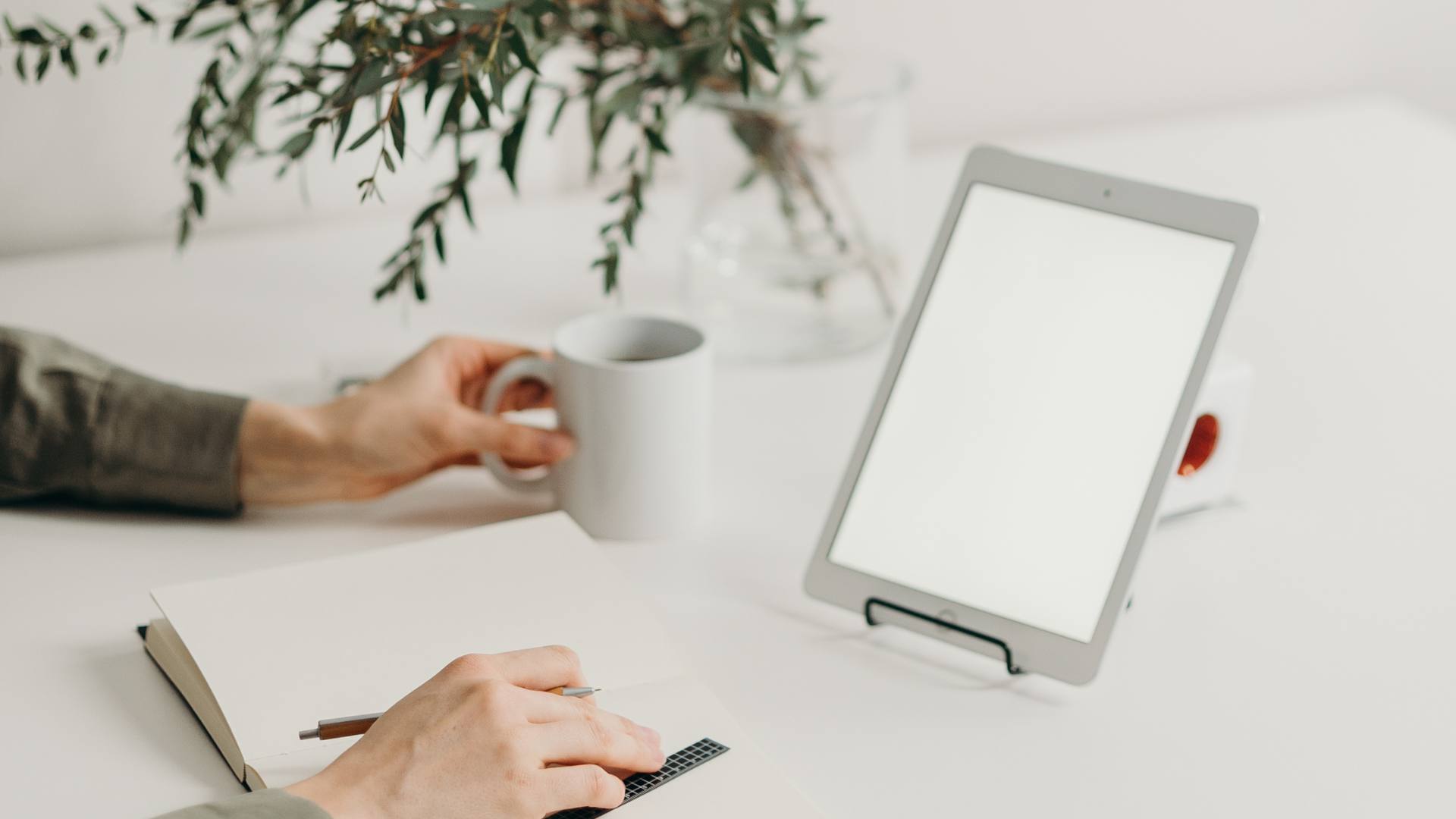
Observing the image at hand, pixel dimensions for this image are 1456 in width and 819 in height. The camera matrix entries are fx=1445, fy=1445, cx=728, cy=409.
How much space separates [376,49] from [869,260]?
0.51m

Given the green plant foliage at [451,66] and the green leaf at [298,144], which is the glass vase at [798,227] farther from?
the green leaf at [298,144]

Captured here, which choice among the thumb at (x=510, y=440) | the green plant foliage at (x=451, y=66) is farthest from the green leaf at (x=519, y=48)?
the thumb at (x=510, y=440)

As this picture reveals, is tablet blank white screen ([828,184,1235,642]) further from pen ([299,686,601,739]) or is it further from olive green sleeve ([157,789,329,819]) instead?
olive green sleeve ([157,789,329,819])

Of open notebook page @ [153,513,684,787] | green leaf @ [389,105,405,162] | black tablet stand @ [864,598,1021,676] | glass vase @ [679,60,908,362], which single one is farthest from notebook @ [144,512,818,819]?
glass vase @ [679,60,908,362]

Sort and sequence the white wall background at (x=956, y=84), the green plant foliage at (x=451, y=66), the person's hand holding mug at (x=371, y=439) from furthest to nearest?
1. the white wall background at (x=956, y=84)
2. the person's hand holding mug at (x=371, y=439)
3. the green plant foliage at (x=451, y=66)

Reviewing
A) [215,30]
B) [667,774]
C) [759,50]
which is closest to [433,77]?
[759,50]

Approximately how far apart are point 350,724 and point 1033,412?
1.35ft

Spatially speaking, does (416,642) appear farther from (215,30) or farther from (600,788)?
(215,30)

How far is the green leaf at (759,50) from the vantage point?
87 centimetres

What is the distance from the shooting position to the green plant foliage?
2.73 ft

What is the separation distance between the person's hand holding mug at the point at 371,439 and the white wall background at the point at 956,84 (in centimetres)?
58

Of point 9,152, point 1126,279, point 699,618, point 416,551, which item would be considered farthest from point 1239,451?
point 9,152

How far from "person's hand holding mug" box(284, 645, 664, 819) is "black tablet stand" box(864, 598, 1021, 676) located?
0.63ft

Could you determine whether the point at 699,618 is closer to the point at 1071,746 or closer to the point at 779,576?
the point at 779,576
